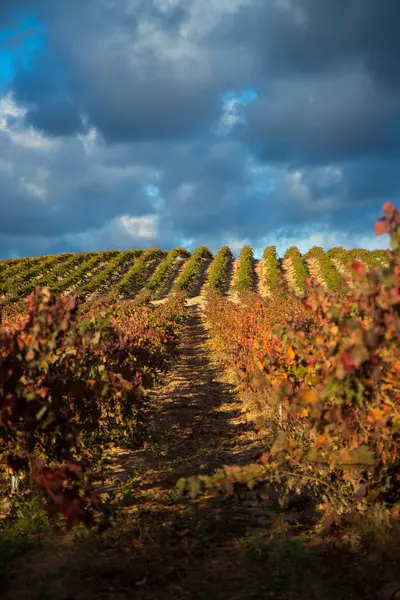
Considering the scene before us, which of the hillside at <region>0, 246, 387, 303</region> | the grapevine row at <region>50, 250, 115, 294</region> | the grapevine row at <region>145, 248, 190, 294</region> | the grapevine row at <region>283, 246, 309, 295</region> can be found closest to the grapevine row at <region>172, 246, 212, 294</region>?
the hillside at <region>0, 246, 387, 303</region>

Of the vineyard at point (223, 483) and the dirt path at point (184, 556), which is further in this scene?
the vineyard at point (223, 483)

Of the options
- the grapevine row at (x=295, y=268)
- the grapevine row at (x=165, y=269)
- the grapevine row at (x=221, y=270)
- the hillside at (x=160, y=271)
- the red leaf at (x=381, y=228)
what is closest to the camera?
the red leaf at (x=381, y=228)

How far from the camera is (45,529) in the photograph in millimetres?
5754

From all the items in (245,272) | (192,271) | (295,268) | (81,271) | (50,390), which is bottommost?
(50,390)

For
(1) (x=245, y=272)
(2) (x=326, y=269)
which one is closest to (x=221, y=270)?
(1) (x=245, y=272)

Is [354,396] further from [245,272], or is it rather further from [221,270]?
[221,270]

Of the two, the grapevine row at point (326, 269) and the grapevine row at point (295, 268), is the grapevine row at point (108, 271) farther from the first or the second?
the grapevine row at point (326, 269)

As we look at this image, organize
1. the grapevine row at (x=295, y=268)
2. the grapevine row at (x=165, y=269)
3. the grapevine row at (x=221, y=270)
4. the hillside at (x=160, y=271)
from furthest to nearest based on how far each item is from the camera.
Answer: the grapevine row at (x=221, y=270) → the grapevine row at (x=165, y=269) → the hillside at (x=160, y=271) → the grapevine row at (x=295, y=268)

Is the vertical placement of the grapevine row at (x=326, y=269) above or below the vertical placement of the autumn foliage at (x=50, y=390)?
above

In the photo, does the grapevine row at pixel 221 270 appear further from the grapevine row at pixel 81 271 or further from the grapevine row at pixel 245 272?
the grapevine row at pixel 81 271

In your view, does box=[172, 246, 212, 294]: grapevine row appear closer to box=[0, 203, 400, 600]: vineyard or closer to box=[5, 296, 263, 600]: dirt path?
box=[5, 296, 263, 600]: dirt path

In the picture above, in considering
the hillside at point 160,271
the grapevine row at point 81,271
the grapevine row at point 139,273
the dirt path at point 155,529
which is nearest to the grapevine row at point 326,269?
the hillside at point 160,271

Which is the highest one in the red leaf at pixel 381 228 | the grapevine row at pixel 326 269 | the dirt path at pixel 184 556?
the grapevine row at pixel 326 269

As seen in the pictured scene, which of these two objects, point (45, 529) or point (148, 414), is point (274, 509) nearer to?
point (45, 529)
